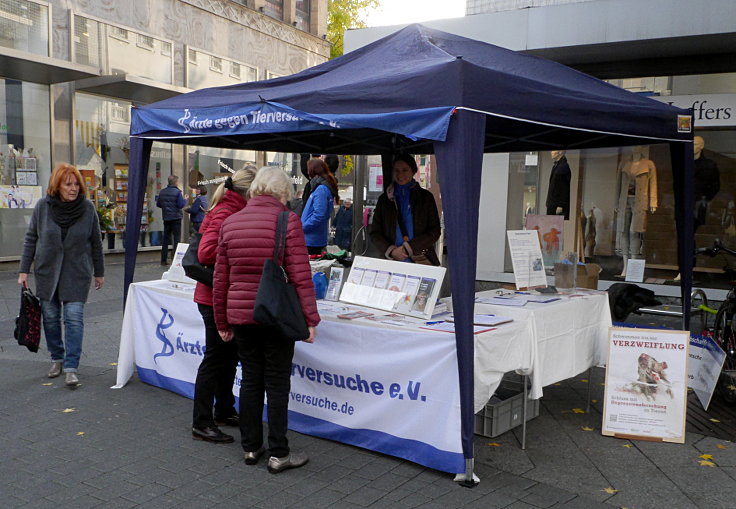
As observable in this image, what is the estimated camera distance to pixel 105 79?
1306 centimetres

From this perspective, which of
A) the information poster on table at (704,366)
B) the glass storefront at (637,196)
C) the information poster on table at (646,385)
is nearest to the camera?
the information poster on table at (646,385)

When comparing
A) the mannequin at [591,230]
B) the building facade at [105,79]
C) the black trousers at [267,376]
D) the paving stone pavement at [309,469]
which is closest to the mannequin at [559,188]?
the mannequin at [591,230]

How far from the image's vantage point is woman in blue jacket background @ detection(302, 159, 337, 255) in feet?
21.2

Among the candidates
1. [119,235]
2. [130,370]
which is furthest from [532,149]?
[119,235]

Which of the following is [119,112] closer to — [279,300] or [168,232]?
[168,232]

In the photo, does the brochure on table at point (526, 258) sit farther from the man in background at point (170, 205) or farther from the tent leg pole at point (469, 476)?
the man in background at point (170, 205)

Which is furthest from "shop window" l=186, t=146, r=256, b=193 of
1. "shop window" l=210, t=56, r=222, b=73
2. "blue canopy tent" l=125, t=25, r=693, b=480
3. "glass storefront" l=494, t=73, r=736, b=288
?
"blue canopy tent" l=125, t=25, r=693, b=480

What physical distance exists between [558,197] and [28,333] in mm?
7120

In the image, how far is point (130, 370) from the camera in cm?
572

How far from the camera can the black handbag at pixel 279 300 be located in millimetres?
3625

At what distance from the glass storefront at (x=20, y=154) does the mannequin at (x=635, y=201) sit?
10.3 m

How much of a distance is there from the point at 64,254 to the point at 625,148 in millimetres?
7777

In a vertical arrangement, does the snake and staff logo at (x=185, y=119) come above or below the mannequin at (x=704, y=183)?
above

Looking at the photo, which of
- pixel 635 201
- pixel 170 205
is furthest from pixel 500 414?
pixel 170 205
